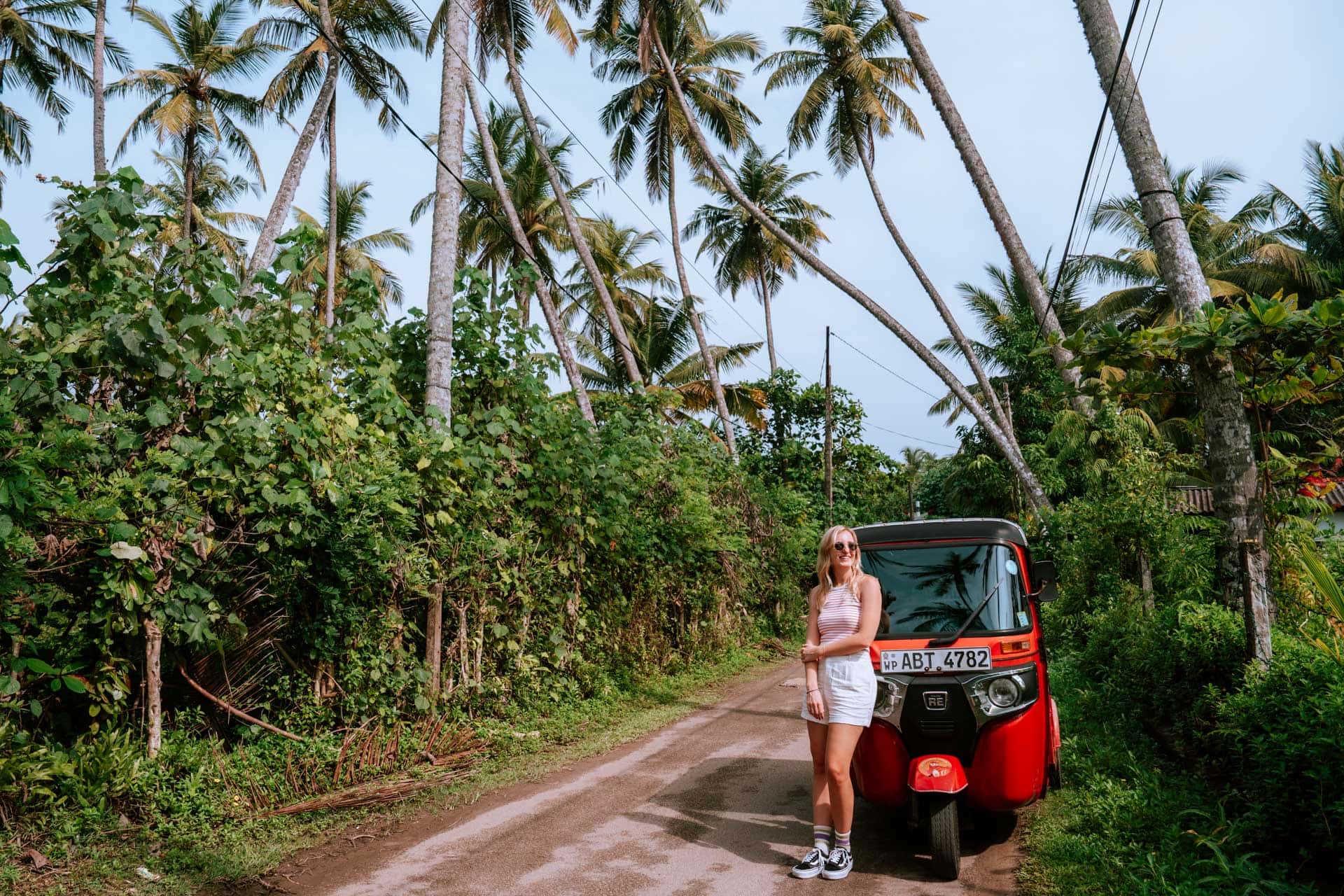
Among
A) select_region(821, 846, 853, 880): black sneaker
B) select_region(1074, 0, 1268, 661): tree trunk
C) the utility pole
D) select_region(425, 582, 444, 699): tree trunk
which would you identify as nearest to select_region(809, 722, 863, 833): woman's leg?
select_region(821, 846, 853, 880): black sneaker

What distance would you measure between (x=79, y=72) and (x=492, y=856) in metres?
27.2

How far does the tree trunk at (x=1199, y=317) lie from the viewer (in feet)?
19.4

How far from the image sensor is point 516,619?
884cm

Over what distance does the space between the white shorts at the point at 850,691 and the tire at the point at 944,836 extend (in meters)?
0.58

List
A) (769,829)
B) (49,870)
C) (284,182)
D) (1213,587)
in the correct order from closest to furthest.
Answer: (49,870) < (769,829) < (1213,587) < (284,182)

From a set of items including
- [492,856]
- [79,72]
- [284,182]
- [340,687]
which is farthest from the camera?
[79,72]

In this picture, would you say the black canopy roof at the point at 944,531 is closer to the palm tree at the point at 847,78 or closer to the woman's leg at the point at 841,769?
the woman's leg at the point at 841,769

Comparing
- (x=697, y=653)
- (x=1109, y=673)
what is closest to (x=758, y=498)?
(x=697, y=653)

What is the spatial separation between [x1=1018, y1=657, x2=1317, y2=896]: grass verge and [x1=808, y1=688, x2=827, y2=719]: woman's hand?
4.29 feet

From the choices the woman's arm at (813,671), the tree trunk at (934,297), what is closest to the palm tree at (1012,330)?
the tree trunk at (934,297)

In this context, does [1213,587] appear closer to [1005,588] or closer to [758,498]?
[1005,588]

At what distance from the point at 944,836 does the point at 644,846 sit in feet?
5.89

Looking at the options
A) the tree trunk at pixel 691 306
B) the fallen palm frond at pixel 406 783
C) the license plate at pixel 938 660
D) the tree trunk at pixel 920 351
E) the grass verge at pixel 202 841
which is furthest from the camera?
the tree trunk at pixel 691 306

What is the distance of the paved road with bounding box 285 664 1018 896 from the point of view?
15.4 feet
